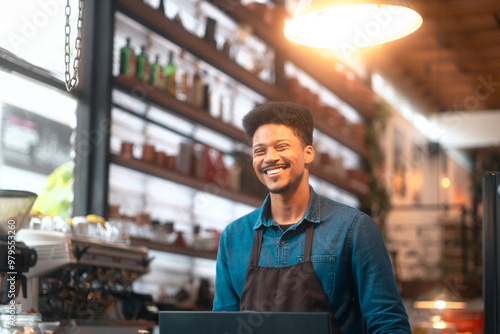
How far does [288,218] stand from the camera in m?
2.10

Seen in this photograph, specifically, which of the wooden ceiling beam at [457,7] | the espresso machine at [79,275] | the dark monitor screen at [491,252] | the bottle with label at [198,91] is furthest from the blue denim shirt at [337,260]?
the wooden ceiling beam at [457,7]

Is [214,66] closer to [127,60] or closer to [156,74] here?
[156,74]

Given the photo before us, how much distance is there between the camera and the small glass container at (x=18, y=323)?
87.1 inches

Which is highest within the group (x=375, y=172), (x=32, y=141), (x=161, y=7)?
(x=161, y=7)

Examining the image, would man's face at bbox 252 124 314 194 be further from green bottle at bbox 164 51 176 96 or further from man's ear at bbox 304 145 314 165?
green bottle at bbox 164 51 176 96

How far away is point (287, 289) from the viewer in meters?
1.95

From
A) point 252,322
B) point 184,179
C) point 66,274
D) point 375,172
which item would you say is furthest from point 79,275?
point 375,172

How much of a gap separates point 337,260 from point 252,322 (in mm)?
561

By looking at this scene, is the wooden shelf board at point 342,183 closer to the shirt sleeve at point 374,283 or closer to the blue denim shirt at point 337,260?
the blue denim shirt at point 337,260

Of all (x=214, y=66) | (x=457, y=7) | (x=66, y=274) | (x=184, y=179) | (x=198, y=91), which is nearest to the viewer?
(x=66, y=274)

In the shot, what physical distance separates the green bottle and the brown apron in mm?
2692

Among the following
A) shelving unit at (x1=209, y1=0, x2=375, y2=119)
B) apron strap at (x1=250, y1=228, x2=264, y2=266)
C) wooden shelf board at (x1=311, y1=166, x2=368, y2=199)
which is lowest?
apron strap at (x1=250, y1=228, x2=264, y2=266)

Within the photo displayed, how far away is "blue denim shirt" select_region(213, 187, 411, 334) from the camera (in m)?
1.86

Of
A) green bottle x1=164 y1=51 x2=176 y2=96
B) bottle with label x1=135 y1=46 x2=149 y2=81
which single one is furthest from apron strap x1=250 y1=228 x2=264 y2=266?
green bottle x1=164 y1=51 x2=176 y2=96
